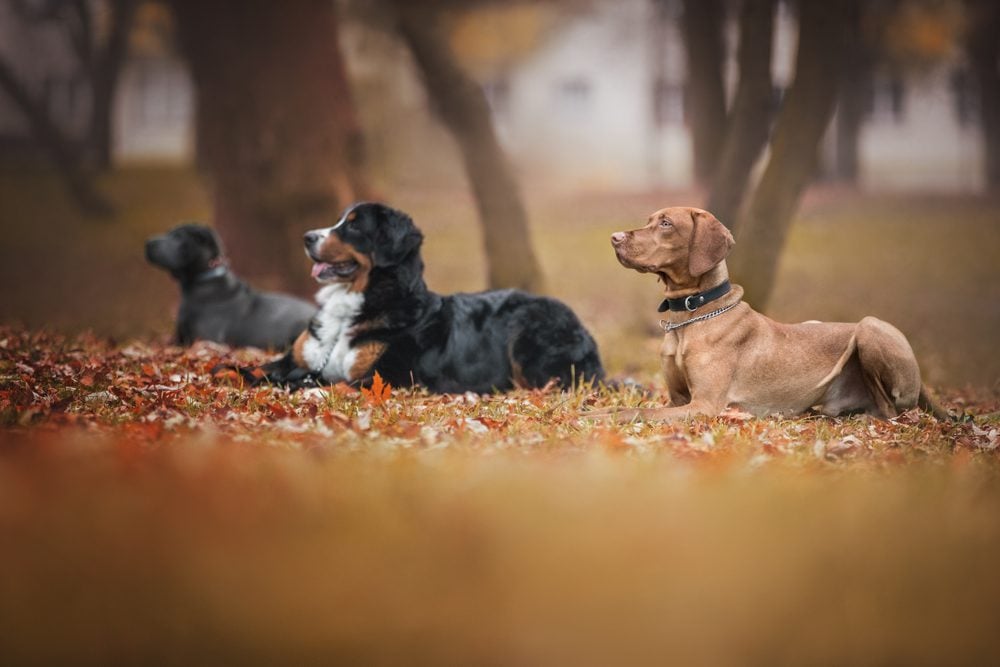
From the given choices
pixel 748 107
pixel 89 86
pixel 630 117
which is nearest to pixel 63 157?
pixel 89 86

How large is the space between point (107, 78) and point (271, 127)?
17.5 metres

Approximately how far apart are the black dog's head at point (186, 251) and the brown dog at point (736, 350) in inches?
197

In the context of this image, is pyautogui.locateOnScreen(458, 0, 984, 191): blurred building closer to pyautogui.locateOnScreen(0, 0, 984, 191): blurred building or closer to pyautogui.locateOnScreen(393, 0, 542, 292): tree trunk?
pyautogui.locateOnScreen(0, 0, 984, 191): blurred building

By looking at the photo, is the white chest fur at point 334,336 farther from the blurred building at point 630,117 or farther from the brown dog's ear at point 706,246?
the blurred building at point 630,117

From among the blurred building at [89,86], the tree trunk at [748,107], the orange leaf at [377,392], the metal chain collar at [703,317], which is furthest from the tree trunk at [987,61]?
the orange leaf at [377,392]

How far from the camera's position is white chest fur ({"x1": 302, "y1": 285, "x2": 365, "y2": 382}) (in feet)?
25.8

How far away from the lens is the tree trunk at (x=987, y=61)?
28953 millimetres

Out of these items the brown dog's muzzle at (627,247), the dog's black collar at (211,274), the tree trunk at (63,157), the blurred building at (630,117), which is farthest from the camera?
the blurred building at (630,117)

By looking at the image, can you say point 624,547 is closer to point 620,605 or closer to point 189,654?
point 620,605

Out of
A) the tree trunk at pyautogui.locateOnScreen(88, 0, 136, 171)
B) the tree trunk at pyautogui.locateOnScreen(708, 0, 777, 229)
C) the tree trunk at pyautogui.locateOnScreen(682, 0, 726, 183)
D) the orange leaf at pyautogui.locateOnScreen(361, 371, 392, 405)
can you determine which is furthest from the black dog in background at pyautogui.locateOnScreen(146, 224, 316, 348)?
the tree trunk at pyautogui.locateOnScreen(88, 0, 136, 171)

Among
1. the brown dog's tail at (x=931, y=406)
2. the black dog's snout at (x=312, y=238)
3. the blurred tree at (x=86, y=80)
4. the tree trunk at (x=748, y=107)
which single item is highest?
the blurred tree at (x=86, y=80)

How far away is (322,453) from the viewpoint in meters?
5.39

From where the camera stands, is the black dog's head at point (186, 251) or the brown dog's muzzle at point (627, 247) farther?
the black dog's head at point (186, 251)

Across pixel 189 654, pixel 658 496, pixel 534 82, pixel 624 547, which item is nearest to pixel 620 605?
pixel 624 547
